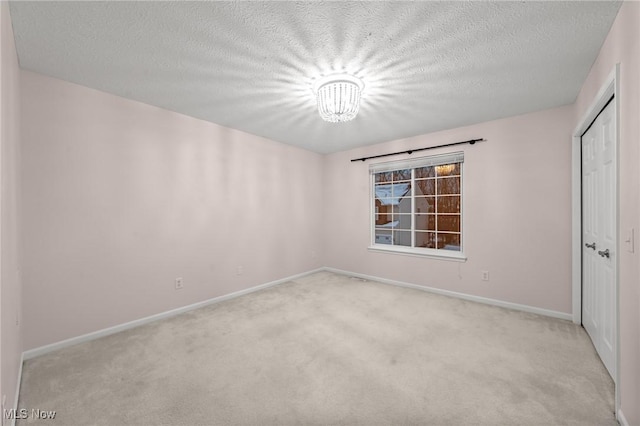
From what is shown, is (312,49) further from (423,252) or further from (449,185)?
(423,252)

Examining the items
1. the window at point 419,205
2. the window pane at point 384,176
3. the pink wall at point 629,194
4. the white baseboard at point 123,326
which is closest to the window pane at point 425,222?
the window at point 419,205

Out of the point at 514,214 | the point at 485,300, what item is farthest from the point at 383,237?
the point at 514,214

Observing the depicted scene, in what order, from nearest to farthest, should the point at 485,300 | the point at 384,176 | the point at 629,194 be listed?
the point at 629,194
the point at 485,300
the point at 384,176

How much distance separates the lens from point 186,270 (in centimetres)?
328

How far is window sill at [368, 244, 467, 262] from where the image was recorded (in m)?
3.77

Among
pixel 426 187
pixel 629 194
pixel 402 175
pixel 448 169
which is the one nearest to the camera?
pixel 629 194

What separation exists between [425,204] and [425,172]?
0.52 metres

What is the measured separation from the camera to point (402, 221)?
14.9 ft

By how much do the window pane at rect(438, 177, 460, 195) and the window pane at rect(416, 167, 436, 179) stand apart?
0.17 meters

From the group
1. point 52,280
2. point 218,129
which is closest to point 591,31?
point 218,129

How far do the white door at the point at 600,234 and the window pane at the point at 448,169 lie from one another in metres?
1.35

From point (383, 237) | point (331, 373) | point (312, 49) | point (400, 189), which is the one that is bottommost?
point (331, 373)

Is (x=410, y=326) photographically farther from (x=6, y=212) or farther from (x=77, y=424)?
(x=6, y=212)

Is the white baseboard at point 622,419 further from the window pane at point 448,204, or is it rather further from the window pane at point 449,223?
the window pane at point 448,204
